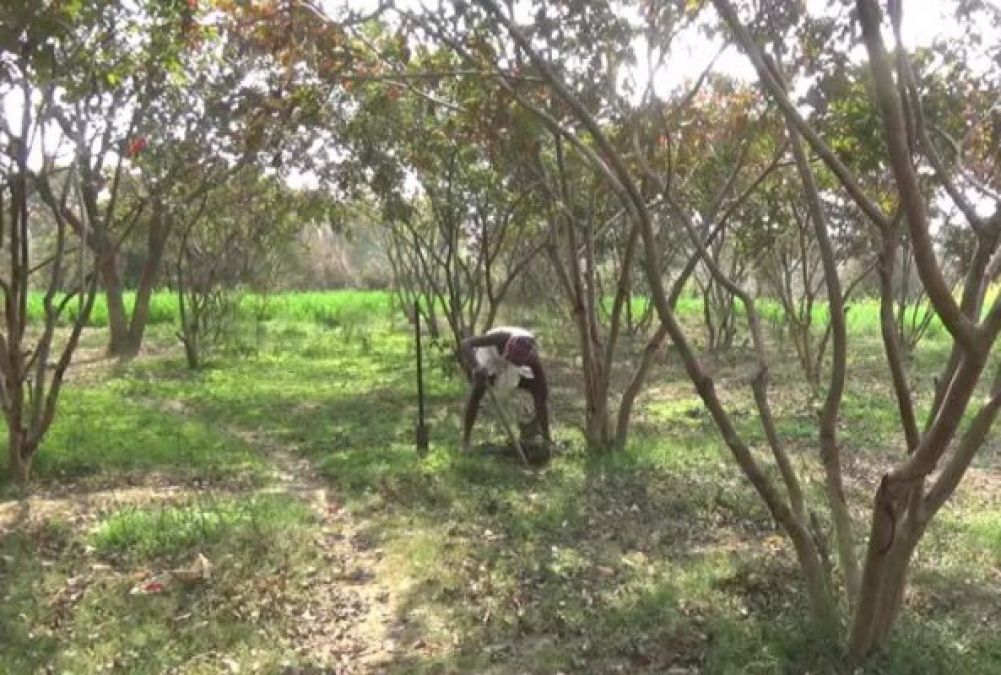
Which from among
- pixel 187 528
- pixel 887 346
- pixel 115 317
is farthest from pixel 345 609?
pixel 115 317

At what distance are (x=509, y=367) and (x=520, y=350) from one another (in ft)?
0.69

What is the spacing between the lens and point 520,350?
29.2ft

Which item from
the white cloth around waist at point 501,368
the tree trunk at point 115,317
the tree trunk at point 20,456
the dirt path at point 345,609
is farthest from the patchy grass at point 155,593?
the tree trunk at point 115,317

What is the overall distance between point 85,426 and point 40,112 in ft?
12.7

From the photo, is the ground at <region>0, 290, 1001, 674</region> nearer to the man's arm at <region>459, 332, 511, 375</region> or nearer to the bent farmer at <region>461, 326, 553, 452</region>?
the bent farmer at <region>461, 326, 553, 452</region>

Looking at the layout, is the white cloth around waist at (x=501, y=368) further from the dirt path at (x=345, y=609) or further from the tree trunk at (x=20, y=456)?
the tree trunk at (x=20, y=456)

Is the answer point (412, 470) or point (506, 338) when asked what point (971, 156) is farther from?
point (412, 470)

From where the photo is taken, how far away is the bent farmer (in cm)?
894

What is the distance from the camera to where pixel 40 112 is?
733 cm

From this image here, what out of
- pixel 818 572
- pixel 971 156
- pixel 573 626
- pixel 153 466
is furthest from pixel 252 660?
pixel 971 156

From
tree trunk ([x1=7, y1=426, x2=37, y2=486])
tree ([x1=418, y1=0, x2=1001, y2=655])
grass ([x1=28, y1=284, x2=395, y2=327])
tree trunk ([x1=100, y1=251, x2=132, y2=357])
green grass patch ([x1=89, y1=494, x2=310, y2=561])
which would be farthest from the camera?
grass ([x1=28, y1=284, x2=395, y2=327])

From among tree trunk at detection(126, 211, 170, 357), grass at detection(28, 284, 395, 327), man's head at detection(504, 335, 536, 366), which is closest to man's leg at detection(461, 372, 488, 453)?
man's head at detection(504, 335, 536, 366)

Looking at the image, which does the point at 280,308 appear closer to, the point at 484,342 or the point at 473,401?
the point at 473,401

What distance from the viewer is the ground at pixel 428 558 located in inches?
197
